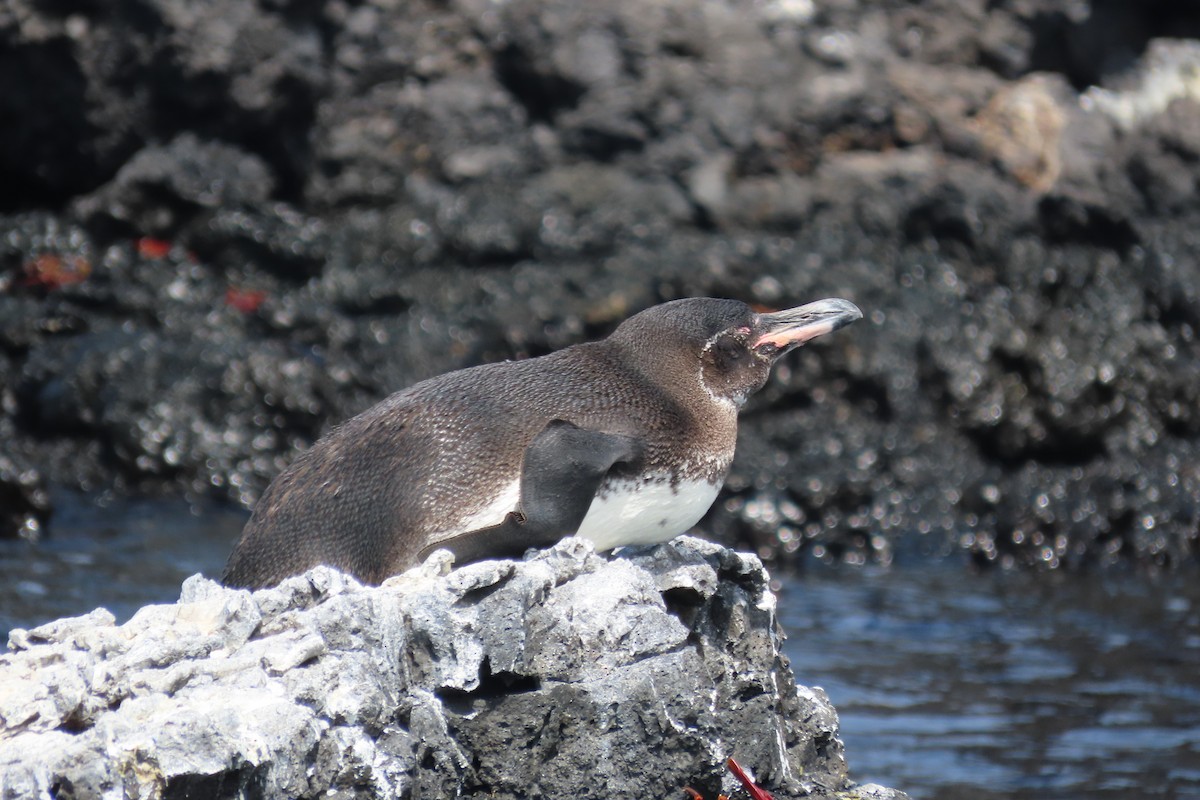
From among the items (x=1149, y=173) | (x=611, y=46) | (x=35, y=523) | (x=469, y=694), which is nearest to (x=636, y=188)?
(x=611, y=46)

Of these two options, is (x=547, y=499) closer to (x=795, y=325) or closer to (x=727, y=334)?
(x=727, y=334)

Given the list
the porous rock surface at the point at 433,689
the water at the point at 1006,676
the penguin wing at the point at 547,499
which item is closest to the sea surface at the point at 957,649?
the water at the point at 1006,676

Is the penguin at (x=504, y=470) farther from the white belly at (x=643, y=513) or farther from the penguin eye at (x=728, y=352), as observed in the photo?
the penguin eye at (x=728, y=352)

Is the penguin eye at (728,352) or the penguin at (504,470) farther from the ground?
the penguin eye at (728,352)

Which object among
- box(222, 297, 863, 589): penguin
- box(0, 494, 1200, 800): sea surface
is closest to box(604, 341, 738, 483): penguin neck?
box(222, 297, 863, 589): penguin

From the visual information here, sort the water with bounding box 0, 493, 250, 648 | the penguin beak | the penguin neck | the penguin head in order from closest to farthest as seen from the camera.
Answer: the penguin neck, the penguin head, the penguin beak, the water with bounding box 0, 493, 250, 648

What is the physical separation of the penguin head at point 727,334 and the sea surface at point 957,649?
7.86 ft

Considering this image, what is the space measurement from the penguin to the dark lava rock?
224 inches

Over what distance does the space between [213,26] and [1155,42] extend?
753cm

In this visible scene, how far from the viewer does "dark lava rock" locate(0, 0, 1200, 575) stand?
1082 centimetres

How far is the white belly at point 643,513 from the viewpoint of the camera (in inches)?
183

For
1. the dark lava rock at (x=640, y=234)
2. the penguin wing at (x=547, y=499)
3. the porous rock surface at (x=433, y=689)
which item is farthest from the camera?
the dark lava rock at (x=640, y=234)

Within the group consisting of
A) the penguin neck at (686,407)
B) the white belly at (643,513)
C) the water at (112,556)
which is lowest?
the water at (112,556)

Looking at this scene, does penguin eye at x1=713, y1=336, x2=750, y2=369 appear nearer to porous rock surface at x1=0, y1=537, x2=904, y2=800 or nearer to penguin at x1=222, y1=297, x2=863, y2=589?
penguin at x1=222, y1=297, x2=863, y2=589
